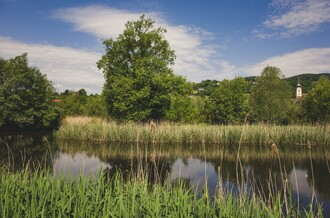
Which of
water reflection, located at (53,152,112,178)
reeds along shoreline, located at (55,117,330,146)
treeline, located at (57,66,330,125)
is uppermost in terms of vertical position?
treeline, located at (57,66,330,125)

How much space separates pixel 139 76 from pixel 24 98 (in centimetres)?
871

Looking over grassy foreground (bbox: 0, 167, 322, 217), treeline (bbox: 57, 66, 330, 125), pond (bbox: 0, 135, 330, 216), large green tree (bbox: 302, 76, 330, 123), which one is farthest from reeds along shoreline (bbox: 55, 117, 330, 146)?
grassy foreground (bbox: 0, 167, 322, 217)

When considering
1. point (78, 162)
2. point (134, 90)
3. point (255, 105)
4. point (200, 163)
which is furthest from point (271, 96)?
point (78, 162)

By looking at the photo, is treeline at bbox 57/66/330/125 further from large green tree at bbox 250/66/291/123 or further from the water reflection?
the water reflection

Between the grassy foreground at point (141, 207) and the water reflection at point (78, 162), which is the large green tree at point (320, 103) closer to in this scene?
the water reflection at point (78, 162)

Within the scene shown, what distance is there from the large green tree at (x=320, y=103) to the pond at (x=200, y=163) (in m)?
10.8

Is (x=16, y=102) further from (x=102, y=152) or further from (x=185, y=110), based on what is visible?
(x=185, y=110)

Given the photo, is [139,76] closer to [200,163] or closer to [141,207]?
[200,163]

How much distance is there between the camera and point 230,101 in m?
28.7

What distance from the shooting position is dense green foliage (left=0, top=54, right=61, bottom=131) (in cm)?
2083

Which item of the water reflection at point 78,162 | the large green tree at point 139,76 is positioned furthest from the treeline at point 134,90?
the water reflection at point 78,162

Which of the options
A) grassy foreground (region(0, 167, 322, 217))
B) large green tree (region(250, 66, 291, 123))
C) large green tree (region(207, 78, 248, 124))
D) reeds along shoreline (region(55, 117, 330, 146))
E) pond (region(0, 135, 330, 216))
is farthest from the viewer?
large green tree (region(207, 78, 248, 124))

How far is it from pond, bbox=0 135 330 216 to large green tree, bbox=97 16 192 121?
550cm

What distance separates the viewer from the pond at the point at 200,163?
30.2 ft
